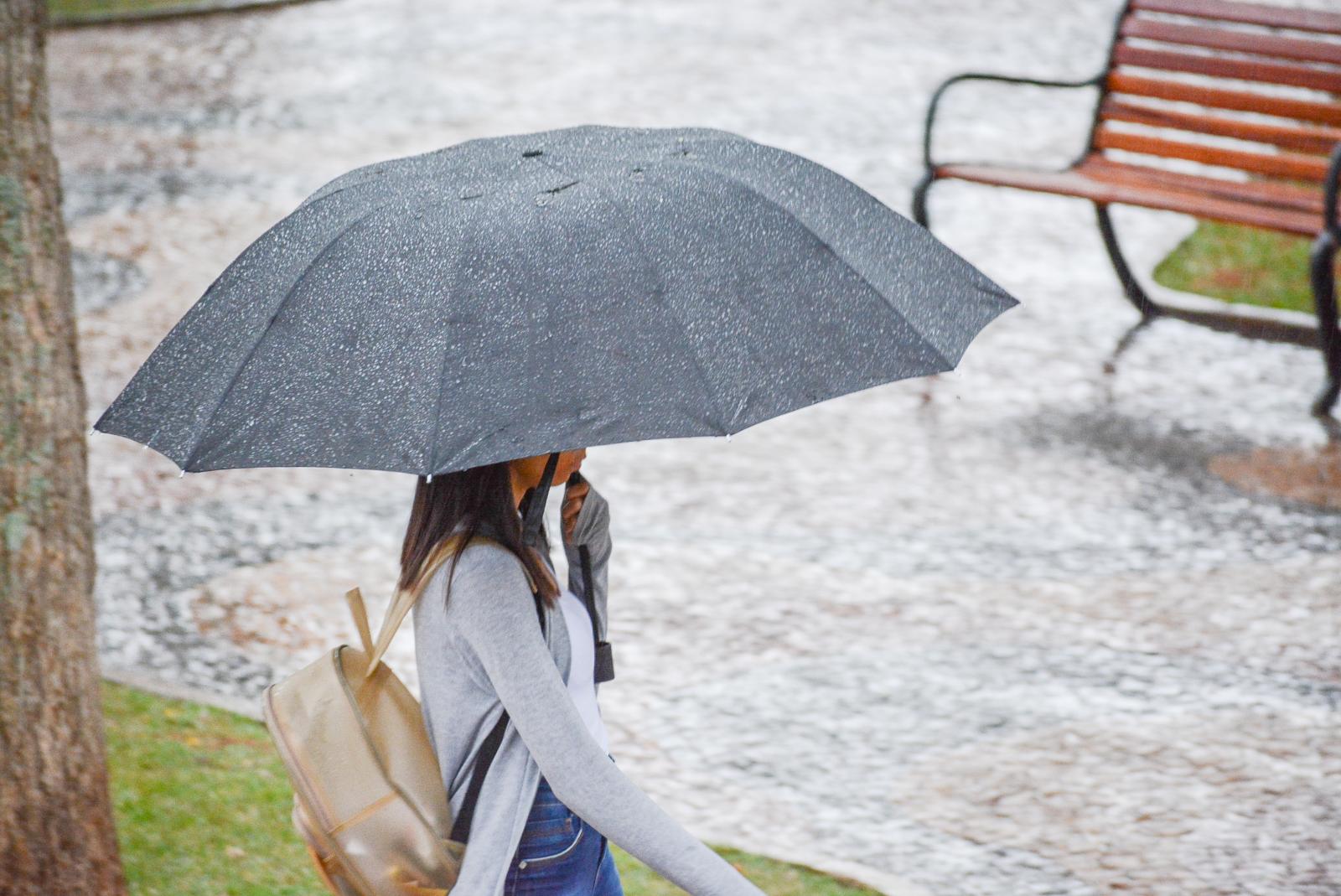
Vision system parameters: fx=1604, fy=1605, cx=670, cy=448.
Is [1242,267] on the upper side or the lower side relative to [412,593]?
lower

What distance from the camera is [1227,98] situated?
8.72m

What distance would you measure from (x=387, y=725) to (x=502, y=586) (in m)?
0.34

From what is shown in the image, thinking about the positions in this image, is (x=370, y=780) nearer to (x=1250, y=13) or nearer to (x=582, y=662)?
(x=582, y=662)

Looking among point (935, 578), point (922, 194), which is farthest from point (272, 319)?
point (922, 194)

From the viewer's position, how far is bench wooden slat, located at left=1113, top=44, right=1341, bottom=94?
27.8 feet

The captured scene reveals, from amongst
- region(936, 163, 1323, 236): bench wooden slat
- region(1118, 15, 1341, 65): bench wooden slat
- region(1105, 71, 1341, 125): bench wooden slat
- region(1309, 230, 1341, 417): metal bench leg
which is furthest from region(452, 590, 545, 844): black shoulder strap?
region(1118, 15, 1341, 65): bench wooden slat

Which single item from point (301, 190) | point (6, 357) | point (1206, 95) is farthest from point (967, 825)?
point (301, 190)

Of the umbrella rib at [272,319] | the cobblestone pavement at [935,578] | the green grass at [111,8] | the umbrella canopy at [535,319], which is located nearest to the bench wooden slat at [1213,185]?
the cobblestone pavement at [935,578]

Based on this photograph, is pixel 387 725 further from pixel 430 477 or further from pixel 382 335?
pixel 382 335

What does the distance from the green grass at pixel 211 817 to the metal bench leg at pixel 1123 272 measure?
5276mm

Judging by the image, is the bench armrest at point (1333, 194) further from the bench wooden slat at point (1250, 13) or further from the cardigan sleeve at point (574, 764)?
the cardigan sleeve at point (574, 764)

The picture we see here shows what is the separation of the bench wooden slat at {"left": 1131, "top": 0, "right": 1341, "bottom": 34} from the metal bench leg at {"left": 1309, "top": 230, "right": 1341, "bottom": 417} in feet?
5.78

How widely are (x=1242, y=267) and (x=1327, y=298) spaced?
81.7 inches

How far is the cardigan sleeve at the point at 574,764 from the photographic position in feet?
7.85
